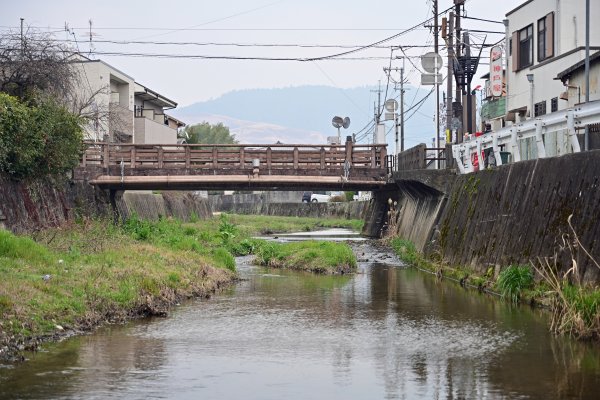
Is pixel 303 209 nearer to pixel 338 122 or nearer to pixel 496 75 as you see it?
pixel 338 122

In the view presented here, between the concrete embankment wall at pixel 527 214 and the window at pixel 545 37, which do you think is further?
the window at pixel 545 37

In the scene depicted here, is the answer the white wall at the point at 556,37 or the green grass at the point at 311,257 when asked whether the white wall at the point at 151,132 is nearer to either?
the white wall at the point at 556,37

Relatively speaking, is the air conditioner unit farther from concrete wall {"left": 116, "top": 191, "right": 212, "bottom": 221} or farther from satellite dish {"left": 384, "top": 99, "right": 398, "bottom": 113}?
satellite dish {"left": 384, "top": 99, "right": 398, "bottom": 113}

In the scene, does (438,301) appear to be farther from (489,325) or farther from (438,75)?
(438,75)

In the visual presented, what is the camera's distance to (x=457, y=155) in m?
31.2

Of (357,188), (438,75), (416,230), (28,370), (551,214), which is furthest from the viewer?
(357,188)

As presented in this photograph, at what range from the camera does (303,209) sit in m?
90.1

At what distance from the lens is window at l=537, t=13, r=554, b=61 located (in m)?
35.2

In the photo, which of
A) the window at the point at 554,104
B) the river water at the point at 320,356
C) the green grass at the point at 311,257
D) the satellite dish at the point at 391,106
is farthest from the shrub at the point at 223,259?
the satellite dish at the point at 391,106

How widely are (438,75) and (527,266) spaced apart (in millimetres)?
23261

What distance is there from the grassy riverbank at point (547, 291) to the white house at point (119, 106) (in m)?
27.7

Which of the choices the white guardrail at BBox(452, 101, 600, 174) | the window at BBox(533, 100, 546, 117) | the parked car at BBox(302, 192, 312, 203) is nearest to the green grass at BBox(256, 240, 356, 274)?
the white guardrail at BBox(452, 101, 600, 174)

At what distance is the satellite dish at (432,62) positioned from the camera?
135 ft

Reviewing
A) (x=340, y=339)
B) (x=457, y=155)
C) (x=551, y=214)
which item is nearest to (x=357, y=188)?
(x=457, y=155)
